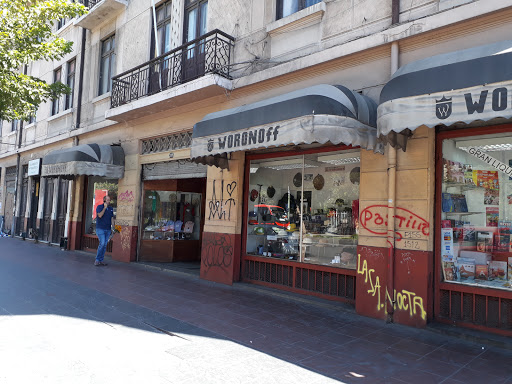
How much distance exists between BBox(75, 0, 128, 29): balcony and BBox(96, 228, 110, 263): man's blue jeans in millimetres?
7017

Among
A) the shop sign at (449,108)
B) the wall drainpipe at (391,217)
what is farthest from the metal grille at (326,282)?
the shop sign at (449,108)

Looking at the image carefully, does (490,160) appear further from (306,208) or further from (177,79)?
(177,79)

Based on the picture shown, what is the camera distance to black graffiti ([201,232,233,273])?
781 cm

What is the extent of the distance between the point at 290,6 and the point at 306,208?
404cm

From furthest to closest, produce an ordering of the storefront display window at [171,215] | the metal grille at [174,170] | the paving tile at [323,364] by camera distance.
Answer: the storefront display window at [171,215] → the metal grille at [174,170] → the paving tile at [323,364]

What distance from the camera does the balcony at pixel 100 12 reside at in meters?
11.5

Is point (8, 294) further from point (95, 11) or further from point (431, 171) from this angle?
point (95, 11)

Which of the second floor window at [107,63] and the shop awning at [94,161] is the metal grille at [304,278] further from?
the second floor window at [107,63]

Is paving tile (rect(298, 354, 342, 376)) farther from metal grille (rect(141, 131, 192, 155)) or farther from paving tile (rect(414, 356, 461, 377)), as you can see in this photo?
metal grille (rect(141, 131, 192, 155))

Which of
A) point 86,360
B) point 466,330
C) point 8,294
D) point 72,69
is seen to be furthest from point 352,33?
point 72,69

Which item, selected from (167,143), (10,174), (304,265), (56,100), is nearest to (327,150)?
(304,265)

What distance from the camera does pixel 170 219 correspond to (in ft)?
36.9

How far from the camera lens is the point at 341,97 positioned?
206 inches

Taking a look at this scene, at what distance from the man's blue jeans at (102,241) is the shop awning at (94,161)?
1612 mm
